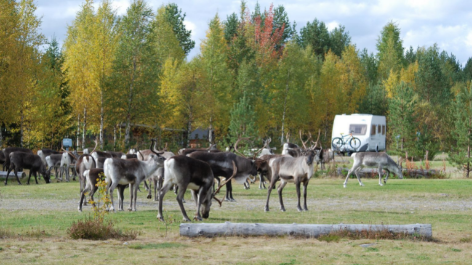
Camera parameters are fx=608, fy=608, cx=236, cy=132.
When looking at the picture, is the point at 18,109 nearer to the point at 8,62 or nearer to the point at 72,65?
the point at 8,62

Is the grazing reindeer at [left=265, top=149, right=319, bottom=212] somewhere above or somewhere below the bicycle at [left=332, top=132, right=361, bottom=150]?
below

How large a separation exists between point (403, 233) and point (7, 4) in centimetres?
2993

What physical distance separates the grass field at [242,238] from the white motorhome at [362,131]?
27.3m

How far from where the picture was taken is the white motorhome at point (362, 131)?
161 feet

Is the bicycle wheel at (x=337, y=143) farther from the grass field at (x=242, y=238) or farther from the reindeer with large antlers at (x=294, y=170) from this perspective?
the reindeer with large antlers at (x=294, y=170)

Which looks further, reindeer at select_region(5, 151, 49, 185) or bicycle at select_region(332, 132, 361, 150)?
bicycle at select_region(332, 132, 361, 150)

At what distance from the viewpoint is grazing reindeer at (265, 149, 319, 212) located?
1716 cm

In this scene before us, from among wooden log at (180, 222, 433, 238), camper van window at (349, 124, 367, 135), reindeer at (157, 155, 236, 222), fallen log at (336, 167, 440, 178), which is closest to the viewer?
wooden log at (180, 222, 433, 238)

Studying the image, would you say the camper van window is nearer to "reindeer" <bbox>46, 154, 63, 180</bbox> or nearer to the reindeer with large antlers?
"reindeer" <bbox>46, 154, 63, 180</bbox>

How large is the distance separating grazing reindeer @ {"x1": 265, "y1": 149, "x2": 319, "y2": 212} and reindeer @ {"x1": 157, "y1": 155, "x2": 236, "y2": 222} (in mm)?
2993

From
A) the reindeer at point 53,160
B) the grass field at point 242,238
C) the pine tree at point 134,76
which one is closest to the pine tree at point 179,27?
the pine tree at point 134,76

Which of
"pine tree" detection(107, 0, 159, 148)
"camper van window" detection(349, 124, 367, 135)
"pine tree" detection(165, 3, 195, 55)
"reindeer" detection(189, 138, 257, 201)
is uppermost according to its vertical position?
"pine tree" detection(165, 3, 195, 55)

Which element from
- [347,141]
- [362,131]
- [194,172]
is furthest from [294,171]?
[362,131]

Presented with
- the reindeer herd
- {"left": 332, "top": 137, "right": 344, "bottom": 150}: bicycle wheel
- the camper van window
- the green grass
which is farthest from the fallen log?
Result: the camper van window
